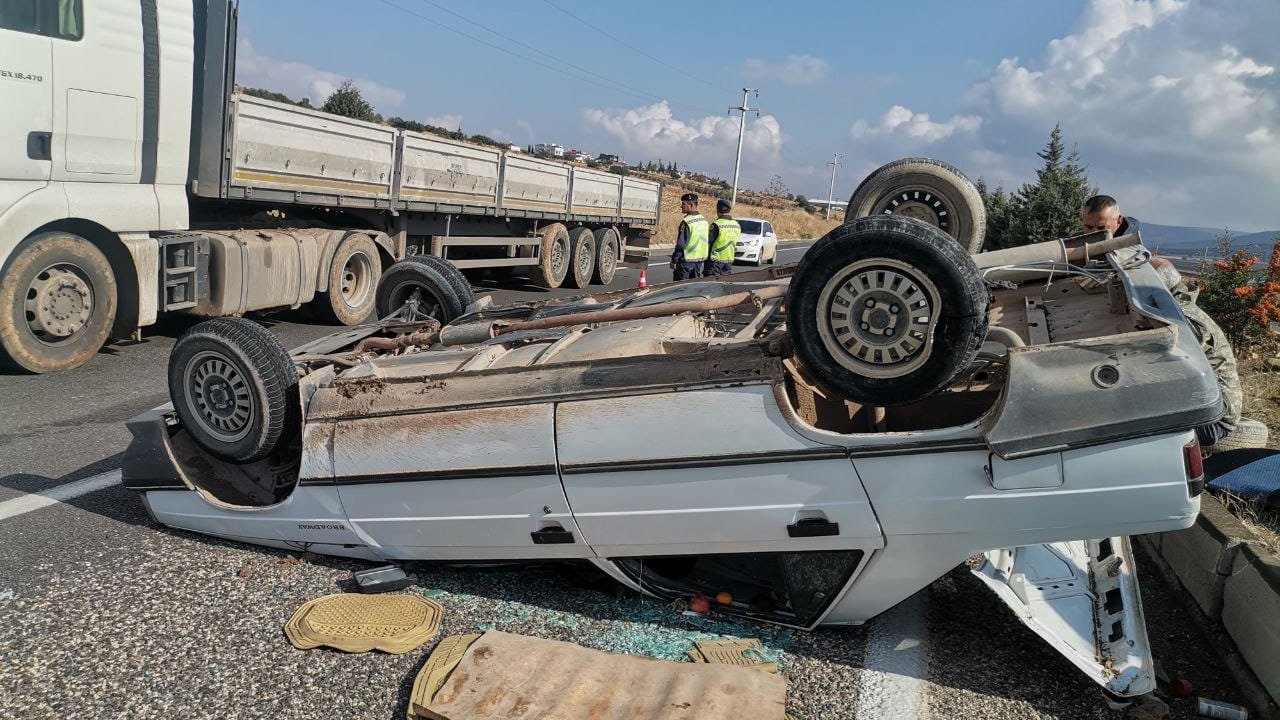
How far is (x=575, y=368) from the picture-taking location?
312cm

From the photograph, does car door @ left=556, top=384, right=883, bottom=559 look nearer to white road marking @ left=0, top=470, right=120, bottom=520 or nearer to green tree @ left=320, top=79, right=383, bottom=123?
white road marking @ left=0, top=470, right=120, bottom=520

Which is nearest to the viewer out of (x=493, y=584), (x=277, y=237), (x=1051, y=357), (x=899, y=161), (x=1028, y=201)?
(x=1051, y=357)

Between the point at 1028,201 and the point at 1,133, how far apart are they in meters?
12.3

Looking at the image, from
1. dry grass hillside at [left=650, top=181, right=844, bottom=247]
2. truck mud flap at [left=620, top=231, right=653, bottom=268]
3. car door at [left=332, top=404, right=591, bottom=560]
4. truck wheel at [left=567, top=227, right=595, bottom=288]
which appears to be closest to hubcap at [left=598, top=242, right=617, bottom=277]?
truck wheel at [left=567, top=227, right=595, bottom=288]

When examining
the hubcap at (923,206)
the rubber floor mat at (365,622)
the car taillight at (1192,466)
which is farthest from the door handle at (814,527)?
the hubcap at (923,206)

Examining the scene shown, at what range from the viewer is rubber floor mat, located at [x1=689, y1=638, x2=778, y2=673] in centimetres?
302

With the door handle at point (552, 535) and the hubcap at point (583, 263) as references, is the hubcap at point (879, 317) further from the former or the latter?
the hubcap at point (583, 263)

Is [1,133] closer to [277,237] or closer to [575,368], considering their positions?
[277,237]

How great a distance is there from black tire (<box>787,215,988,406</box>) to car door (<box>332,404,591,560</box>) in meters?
0.98

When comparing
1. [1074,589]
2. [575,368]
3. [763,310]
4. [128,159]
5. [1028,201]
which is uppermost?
[1028,201]

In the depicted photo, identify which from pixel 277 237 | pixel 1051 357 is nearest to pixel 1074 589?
pixel 1051 357

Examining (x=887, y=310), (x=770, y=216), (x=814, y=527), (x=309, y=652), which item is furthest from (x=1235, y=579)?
(x=770, y=216)

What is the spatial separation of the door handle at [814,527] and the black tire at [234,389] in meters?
2.14

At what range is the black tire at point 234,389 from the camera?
359 centimetres
